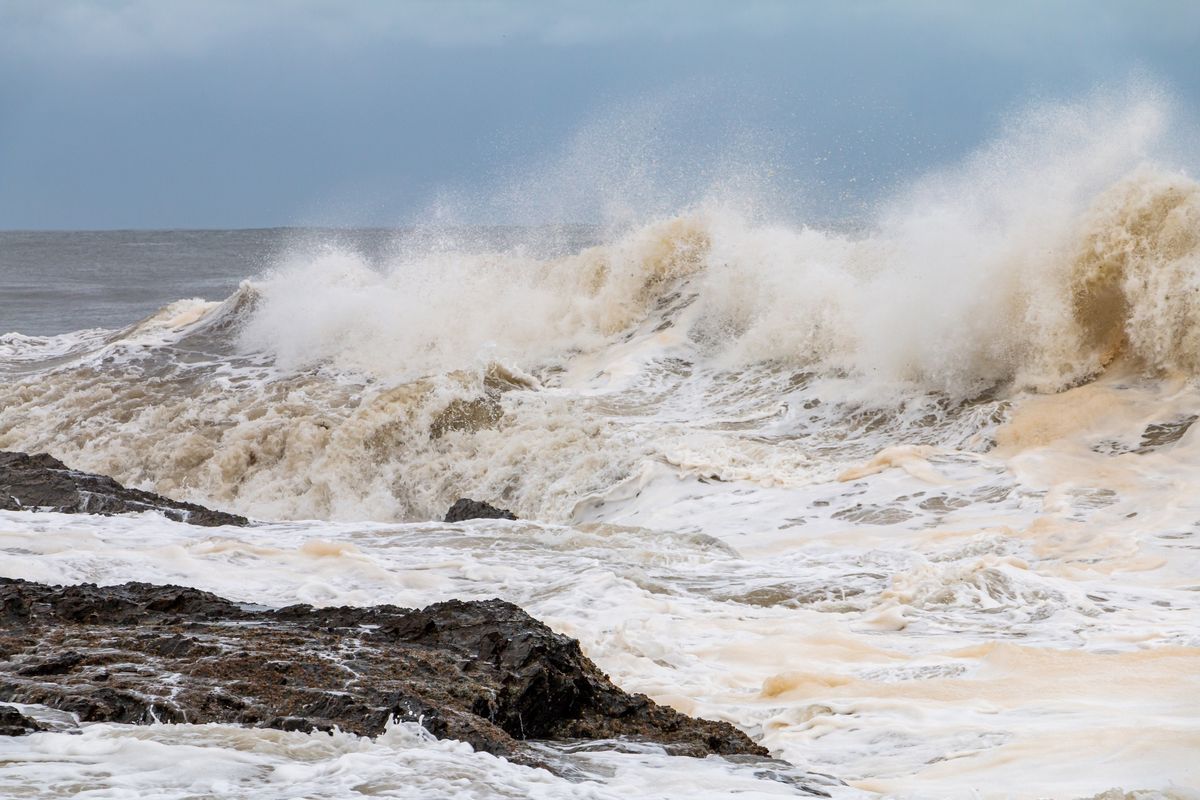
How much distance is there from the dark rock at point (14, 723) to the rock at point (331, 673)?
0.68 ft

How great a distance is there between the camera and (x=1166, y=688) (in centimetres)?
458

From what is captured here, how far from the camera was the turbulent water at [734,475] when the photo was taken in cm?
387

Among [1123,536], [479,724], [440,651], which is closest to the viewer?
[479,724]

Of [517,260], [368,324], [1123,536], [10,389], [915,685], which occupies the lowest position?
[915,685]

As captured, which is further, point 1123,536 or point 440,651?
point 1123,536

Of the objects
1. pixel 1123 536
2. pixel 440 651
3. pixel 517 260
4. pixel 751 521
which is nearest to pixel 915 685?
pixel 440 651

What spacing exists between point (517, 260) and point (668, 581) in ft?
44.0

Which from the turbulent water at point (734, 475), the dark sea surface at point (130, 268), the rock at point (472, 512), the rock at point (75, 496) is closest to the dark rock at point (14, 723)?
the turbulent water at point (734, 475)

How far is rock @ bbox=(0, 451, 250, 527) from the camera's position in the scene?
281 inches

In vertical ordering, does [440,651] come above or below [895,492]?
below

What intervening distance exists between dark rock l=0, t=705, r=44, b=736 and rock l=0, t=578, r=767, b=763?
0.68 ft

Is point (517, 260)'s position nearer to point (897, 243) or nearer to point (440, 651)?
point (897, 243)

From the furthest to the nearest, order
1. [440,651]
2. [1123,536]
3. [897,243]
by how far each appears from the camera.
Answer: [897,243] → [1123,536] → [440,651]

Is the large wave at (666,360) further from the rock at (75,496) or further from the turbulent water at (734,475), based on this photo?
the rock at (75,496)
